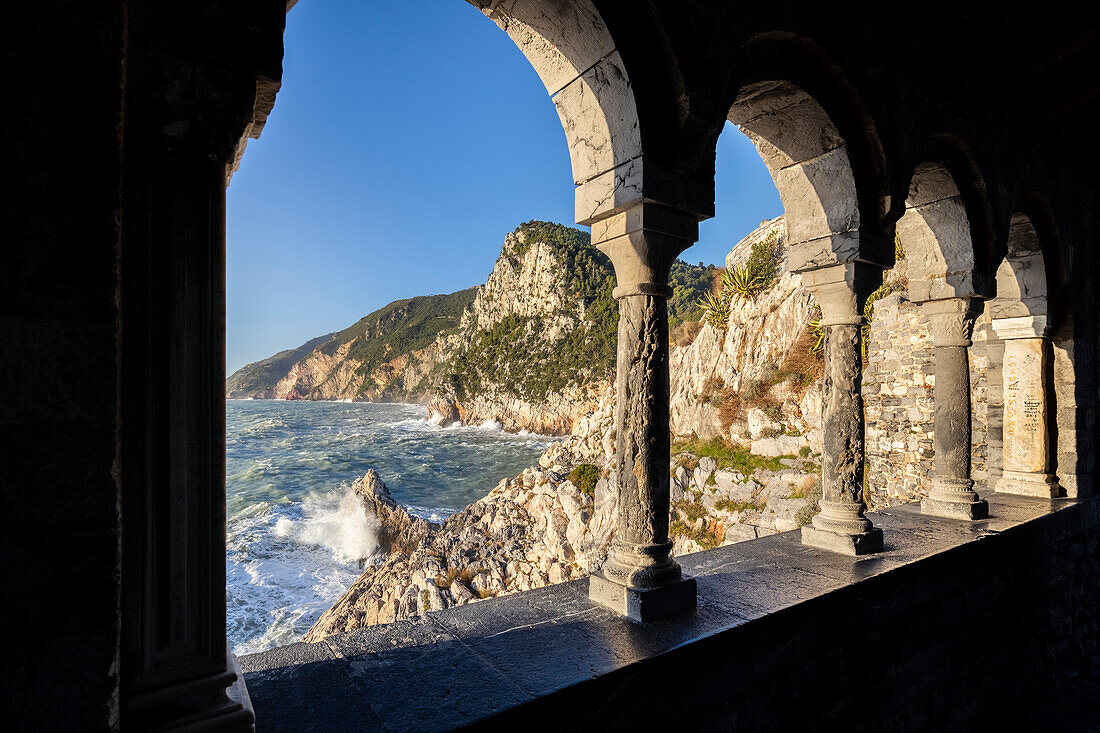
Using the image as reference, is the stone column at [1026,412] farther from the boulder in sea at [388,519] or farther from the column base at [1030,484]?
the boulder in sea at [388,519]

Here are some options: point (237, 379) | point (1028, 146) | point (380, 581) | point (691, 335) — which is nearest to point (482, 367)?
point (691, 335)

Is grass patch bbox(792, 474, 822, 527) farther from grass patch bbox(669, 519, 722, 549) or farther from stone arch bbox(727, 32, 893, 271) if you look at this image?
stone arch bbox(727, 32, 893, 271)

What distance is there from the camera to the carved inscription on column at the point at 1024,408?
206 inches

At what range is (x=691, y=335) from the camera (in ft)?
60.1

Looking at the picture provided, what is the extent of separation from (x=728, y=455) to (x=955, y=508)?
8159mm

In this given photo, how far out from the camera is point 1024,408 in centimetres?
534

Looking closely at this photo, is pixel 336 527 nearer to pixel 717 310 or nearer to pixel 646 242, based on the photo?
pixel 717 310

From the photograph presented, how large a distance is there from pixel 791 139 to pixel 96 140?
3.62m

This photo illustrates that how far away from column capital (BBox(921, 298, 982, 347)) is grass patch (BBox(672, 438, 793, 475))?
7043 mm

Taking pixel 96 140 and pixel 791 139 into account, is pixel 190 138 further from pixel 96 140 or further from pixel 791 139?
pixel 791 139

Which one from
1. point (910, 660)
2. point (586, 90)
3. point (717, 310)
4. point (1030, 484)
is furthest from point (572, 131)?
point (717, 310)

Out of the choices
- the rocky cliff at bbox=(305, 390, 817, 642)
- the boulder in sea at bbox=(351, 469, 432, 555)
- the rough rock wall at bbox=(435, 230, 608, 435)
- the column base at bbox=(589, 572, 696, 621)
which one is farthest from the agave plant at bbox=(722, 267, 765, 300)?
the rough rock wall at bbox=(435, 230, 608, 435)

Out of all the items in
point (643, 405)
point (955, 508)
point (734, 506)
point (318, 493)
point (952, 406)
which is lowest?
point (318, 493)

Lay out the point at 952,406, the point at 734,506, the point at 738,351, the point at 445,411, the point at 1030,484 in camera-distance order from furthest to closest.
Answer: the point at 445,411 → the point at 738,351 → the point at 734,506 → the point at 1030,484 → the point at 952,406
